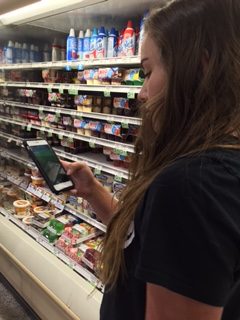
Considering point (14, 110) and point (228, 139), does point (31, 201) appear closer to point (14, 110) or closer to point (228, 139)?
point (14, 110)

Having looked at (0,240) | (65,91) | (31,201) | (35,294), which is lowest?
(35,294)

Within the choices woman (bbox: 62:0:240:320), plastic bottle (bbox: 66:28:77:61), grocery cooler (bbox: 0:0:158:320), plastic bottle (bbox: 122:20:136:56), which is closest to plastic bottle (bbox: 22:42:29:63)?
grocery cooler (bbox: 0:0:158:320)

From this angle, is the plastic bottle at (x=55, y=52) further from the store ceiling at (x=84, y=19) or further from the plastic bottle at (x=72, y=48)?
the plastic bottle at (x=72, y=48)

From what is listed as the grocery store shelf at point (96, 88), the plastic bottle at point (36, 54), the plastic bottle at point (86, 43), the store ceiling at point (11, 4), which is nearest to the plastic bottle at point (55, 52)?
the grocery store shelf at point (96, 88)

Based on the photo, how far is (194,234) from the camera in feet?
1.48

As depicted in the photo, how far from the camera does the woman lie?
17.7 inches

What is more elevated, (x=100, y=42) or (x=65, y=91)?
(x=100, y=42)

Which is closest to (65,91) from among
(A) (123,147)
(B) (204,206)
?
(A) (123,147)

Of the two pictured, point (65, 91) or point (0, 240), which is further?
point (0, 240)

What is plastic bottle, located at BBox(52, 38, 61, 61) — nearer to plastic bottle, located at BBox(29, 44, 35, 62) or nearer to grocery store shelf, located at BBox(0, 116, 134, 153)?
plastic bottle, located at BBox(29, 44, 35, 62)

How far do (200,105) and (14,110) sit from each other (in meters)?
2.47

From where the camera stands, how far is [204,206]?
447 millimetres

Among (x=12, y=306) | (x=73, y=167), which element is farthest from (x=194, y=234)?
(x=12, y=306)

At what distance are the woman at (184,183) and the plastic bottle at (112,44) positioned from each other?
1.19 meters
